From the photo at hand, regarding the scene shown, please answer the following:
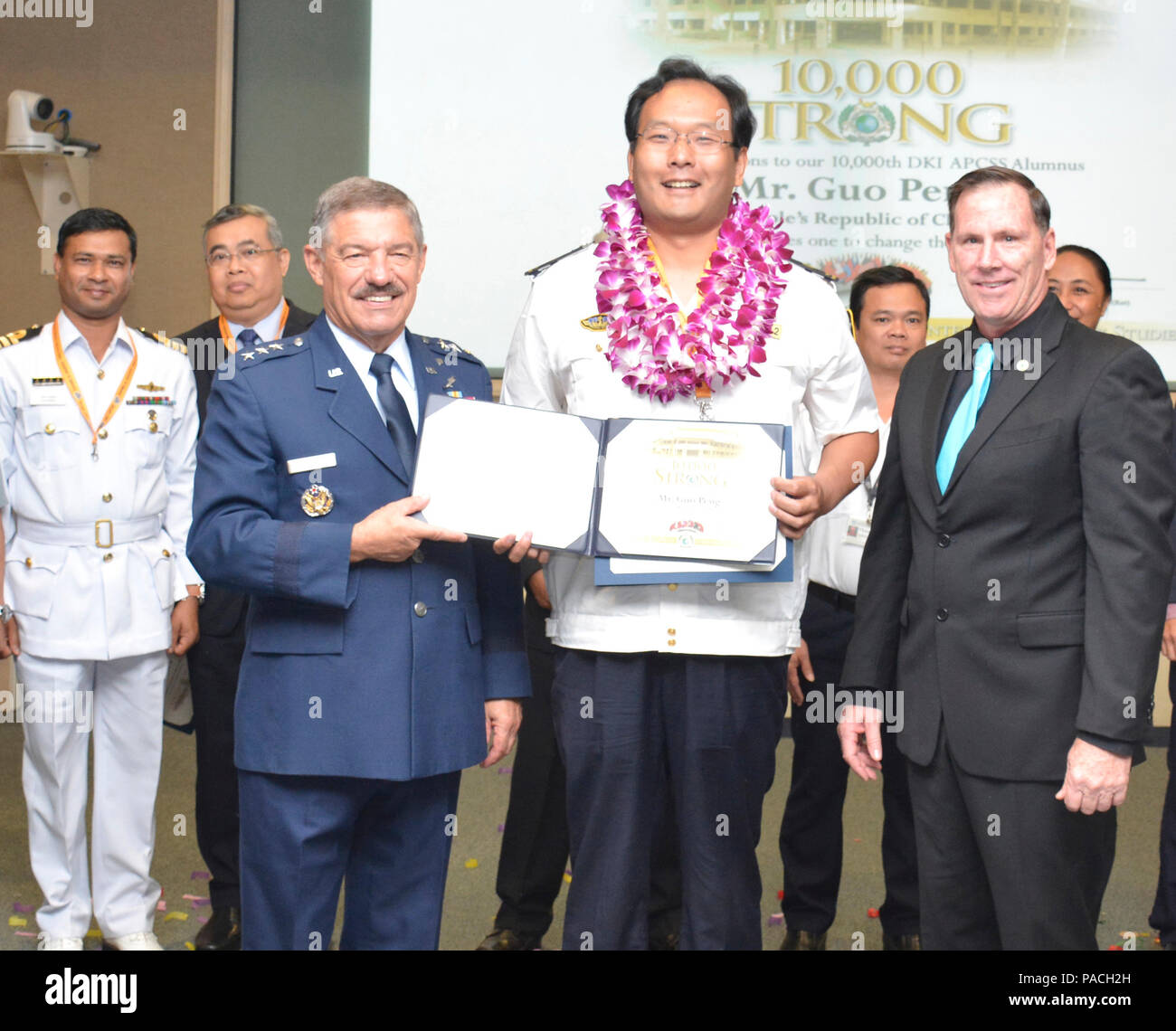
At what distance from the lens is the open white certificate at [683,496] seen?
6.85 feet

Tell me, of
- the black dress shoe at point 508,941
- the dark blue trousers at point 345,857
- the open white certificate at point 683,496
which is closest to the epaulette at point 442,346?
the open white certificate at point 683,496

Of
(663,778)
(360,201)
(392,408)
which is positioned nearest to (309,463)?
(392,408)

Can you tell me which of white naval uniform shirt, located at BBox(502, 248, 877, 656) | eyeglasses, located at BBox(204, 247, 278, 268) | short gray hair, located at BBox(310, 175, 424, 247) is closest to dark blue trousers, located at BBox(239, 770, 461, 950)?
white naval uniform shirt, located at BBox(502, 248, 877, 656)

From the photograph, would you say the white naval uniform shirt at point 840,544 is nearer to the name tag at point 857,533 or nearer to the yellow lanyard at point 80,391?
the name tag at point 857,533

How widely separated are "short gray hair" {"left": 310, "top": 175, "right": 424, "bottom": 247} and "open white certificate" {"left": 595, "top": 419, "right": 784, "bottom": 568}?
50 centimetres

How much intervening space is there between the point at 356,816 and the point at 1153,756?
4.52 metres

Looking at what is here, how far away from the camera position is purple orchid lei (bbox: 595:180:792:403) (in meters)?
2.15

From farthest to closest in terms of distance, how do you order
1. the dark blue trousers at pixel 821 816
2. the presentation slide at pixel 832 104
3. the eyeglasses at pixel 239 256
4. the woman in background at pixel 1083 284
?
the presentation slide at pixel 832 104 < the woman in background at pixel 1083 284 < the eyeglasses at pixel 239 256 < the dark blue trousers at pixel 821 816

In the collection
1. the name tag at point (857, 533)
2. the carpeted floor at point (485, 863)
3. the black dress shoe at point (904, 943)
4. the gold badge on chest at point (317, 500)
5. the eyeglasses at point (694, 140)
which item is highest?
the eyeglasses at point (694, 140)

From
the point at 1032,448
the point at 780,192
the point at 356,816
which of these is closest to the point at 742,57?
the point at 780,192

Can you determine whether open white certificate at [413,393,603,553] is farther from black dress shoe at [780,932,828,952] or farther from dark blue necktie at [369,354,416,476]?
black dress shoe at [780,932,828,952]

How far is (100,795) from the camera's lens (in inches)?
122

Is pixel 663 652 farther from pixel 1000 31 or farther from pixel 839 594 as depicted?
pixel 1000 31

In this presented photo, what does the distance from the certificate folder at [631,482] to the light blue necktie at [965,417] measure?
26 cm
